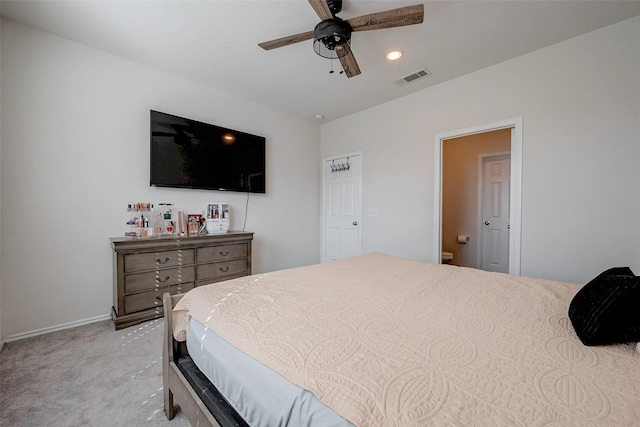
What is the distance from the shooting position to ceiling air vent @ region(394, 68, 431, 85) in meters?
2.84

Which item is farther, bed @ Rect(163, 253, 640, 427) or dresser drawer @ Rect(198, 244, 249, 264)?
dresser drawer @ Rect(198, 244, 249, 264)

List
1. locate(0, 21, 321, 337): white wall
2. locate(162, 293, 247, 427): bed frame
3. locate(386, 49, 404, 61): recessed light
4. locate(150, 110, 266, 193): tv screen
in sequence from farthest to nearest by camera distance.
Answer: locate(150, 110, 266, 193): tv screen
locate(386, 49, 404, 61): recessed light
locate(0, 21, 321, 337): white wall
locate(162, 293, 247, 427): bed frame

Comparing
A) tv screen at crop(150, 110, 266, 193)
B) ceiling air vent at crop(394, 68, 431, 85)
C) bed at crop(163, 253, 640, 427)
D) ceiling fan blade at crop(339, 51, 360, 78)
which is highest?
ceiling air vent at crop(394, 68, 431, 85)

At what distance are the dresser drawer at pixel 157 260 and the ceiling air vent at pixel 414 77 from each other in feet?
10.1

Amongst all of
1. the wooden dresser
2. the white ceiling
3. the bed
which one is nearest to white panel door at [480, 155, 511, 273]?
the white ceiling

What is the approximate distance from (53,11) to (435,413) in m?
3.47

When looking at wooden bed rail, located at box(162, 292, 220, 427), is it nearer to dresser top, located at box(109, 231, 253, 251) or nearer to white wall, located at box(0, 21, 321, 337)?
dresser top, located at box(109, 231, 253, 251)

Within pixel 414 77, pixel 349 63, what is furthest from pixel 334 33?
pixel 414 77

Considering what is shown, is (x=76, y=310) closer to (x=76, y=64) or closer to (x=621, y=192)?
(x=76, y=64)

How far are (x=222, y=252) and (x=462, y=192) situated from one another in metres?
4.00

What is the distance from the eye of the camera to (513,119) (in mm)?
2592

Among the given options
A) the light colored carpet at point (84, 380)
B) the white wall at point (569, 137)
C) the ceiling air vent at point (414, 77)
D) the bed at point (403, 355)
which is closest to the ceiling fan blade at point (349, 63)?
the ceiling air vent at point (414, 77)

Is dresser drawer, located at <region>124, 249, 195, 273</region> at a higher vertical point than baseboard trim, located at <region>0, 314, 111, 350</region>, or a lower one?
higher

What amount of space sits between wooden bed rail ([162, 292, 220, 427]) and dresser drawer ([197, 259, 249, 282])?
61.7 inches
